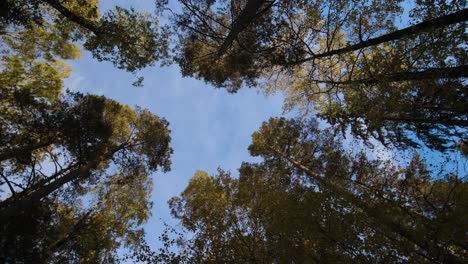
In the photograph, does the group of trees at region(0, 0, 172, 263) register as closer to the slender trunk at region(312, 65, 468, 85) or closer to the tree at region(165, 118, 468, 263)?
the tree at region(165, 118, 468, 263)

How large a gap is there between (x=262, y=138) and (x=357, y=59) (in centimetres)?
784

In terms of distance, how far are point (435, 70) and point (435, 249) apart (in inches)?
180

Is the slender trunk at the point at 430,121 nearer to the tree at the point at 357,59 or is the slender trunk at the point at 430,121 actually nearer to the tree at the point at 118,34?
the tree at the point at 357,59

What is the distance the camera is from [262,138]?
55.5 ft

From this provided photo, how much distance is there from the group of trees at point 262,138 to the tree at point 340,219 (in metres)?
0.05

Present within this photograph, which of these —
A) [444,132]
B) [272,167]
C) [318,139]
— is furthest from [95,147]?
[444,132]

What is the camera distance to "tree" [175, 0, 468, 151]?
7242 millimetres

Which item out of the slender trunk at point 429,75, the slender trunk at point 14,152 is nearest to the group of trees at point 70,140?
the slender trunk at point 14,152

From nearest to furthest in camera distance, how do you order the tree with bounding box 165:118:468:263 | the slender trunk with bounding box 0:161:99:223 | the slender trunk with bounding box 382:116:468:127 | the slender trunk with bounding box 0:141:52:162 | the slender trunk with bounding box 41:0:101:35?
the tree with bounding box 165:118:468:263 → the slender trunk with bounding box 0:161:99:223 → the slender trunk with bounding box 382:116:468:127 → the slender trunk with bounding box 41:0:101:35 → the slender trunk with bounding box 0:141:52:162

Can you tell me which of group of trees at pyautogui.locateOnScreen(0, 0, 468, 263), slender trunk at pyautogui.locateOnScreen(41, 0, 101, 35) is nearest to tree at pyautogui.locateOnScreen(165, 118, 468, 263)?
group of trees at pyautogui.locateOnScreen(0, 0, 468, 263)

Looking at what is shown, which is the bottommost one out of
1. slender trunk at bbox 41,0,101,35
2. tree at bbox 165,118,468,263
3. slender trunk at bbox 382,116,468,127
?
tree at bbox 165,118,468,263

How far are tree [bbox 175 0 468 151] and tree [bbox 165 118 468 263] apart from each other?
174 centimetres

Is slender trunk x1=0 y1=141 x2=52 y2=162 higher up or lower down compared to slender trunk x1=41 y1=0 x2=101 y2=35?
lower down

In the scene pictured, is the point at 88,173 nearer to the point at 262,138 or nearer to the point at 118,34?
the point at 118,34
